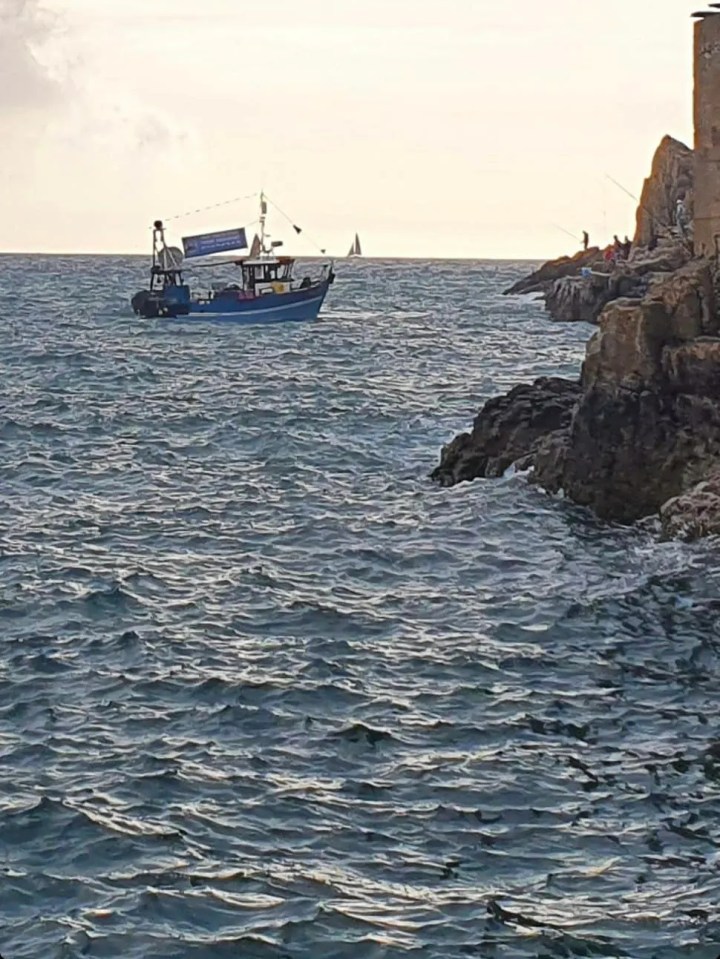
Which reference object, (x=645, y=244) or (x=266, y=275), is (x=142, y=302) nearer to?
(x=266, y=275)

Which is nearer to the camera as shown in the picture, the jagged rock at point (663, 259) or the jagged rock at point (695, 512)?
the jagged rock at point (695, 512)

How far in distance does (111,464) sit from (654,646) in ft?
46.5

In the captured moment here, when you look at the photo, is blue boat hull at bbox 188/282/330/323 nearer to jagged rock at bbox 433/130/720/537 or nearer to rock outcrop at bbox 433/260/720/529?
jagged rock at bbox 433/130/720/537

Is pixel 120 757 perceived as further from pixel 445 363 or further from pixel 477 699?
pixel 445 363

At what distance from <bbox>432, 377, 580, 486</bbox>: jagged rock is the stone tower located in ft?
15.3

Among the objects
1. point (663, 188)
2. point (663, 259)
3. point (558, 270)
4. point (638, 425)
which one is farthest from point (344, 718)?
point (558, 270)

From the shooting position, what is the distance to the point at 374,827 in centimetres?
1046

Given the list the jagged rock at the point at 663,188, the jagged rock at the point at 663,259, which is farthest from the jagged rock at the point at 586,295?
the jagged rock at the point at 663,188

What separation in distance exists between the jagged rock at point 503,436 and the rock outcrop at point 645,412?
0.28 metres

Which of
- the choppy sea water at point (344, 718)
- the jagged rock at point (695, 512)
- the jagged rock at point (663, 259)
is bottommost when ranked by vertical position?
the choppy sea water at point (344, 718)

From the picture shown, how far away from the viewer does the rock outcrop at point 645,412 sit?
20.5 m

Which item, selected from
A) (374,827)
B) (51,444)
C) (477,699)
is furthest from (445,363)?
(374,827)

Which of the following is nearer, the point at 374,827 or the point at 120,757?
the point at 374,827

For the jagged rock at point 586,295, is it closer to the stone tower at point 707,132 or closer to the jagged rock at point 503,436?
the stone tower at point 707,132
